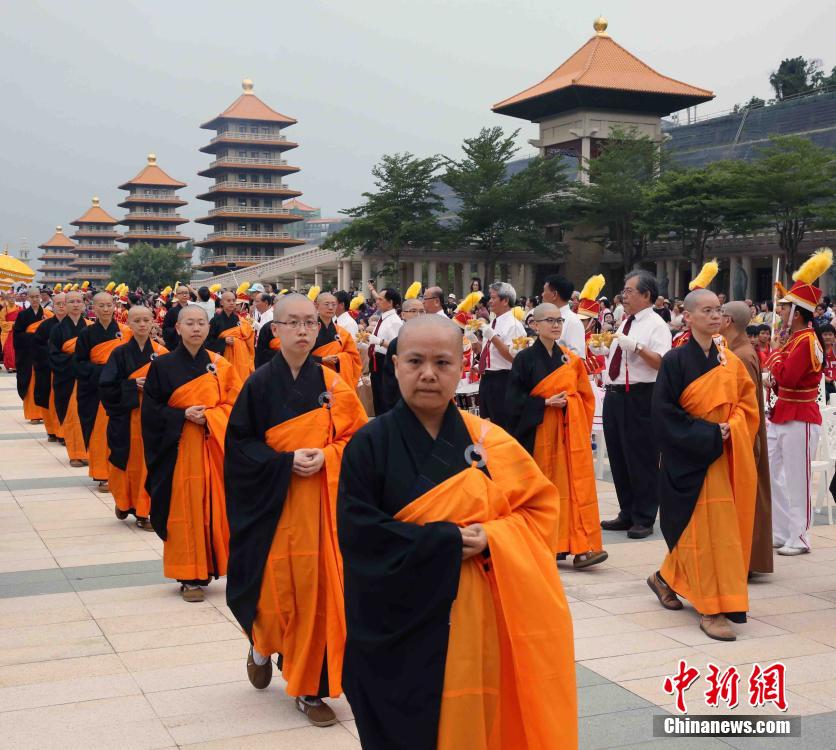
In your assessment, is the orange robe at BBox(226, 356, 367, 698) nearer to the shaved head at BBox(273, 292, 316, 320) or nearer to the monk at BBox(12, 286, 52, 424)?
the shaved head at BBox(273, 292, 316, 320)

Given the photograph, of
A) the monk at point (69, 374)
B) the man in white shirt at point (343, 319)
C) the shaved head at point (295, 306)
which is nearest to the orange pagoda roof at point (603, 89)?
the man in white shirt at point (343, 319)

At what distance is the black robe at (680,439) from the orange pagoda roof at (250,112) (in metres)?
72.0

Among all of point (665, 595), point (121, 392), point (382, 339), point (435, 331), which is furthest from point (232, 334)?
point (435, 331)

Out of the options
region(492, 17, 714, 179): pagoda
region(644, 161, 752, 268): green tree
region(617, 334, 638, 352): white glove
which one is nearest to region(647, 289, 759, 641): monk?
region(617, 334, 638, 352): white glove

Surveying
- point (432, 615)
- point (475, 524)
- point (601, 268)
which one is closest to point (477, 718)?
point (432, 615)

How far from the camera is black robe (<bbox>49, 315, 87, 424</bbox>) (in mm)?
10953

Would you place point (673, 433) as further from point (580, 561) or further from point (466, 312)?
point (466, 312)

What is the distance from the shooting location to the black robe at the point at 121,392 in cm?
739

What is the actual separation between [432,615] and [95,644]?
287cm

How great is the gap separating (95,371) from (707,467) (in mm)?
5866

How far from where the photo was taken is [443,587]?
2.75m

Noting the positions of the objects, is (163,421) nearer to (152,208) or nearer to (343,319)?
(343,319)

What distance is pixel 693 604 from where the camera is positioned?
5309mm

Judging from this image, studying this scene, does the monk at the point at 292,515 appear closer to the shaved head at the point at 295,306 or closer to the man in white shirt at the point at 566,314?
the shaved head at the point at 295,306
